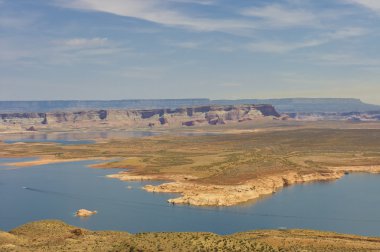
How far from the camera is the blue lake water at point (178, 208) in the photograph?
7756 centimetres

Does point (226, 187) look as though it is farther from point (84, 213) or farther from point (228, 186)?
point (84, 213)

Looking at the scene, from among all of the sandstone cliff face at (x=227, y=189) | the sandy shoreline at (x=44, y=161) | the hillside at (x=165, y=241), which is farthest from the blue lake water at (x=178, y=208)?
the sandy shoreline at (x=44, y=161)

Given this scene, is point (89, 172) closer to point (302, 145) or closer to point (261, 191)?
point (261, 191)

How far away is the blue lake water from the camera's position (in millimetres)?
77562

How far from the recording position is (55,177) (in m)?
129

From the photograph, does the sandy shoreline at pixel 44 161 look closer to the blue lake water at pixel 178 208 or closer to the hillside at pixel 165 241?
the blue lake water at pixel 178 208

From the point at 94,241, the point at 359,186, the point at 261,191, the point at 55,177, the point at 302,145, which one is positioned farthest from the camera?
the point at 302,145

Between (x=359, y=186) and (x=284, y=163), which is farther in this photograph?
(x=284, y=163)

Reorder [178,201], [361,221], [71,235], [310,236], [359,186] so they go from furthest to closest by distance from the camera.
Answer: [359,186]
[178,201]
[361,221]
[310,236]
[71,235]

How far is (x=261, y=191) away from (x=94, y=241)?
196 feet

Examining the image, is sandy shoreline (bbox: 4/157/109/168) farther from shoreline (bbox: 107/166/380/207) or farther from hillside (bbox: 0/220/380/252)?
hillside (bbox: 0/220/380/252)

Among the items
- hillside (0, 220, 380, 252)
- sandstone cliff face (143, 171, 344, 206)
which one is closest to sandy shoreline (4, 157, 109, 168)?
sandstone cliff face (143, 171, 344, 206)

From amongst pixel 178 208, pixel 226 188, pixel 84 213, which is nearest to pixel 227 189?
pixel 226 188

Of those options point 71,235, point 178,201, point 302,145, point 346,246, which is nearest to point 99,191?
point 178,201
